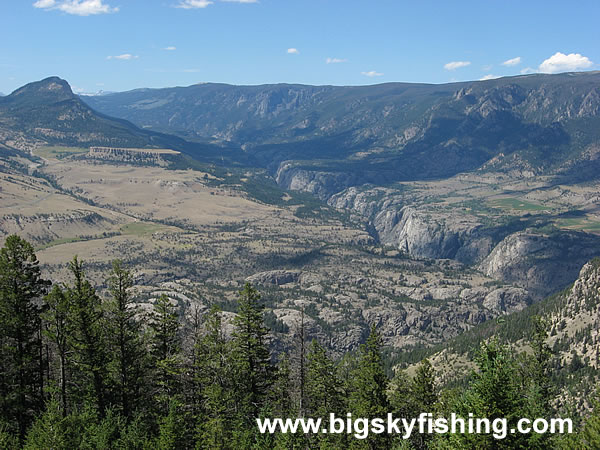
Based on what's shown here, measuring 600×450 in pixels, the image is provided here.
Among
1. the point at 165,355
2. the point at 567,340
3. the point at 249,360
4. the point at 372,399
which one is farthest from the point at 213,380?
the point at 567,340

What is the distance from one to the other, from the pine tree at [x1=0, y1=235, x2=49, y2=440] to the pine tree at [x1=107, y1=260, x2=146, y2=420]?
243 inches

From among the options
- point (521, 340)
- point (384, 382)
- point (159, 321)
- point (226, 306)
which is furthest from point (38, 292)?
point (226, 306)

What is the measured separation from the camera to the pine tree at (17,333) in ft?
151

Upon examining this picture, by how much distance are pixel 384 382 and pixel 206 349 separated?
1737 cm

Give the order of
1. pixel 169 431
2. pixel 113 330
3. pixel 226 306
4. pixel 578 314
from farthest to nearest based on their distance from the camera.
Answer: pixel 226 306 → pixel 578 314 → pixel 113 330 → pixel 169 431

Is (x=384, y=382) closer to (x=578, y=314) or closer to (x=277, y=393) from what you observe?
(x=277, y=393)

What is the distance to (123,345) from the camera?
50.3 meters

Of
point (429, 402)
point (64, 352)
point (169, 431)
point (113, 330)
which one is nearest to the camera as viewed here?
point (169, 431)

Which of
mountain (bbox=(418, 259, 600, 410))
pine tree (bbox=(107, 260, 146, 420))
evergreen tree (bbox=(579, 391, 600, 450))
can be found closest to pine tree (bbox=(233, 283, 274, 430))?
pine tree (bbox=(107, 260, 146, 420))

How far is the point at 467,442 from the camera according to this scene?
104ft

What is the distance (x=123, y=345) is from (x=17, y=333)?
892 centimetres

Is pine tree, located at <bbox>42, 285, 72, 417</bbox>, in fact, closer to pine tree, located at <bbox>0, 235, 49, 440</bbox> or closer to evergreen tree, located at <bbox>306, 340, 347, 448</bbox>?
pine tree, located at <bbox>0, 235, 49, 440</bbox>

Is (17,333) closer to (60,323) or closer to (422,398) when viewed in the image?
(60,323)

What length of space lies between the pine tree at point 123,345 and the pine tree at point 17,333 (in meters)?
6.18
